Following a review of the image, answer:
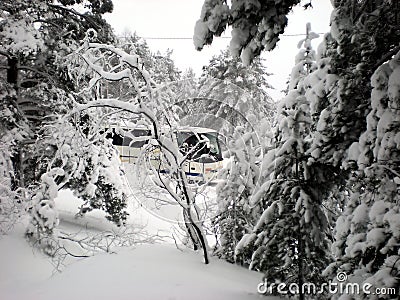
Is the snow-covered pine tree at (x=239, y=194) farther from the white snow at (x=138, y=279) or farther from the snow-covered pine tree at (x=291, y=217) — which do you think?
→ the snow-covered pine tree at (x=291, y=217)

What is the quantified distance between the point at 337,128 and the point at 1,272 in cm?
661

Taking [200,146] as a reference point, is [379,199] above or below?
below

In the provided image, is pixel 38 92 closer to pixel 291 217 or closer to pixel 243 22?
pixel 291 217

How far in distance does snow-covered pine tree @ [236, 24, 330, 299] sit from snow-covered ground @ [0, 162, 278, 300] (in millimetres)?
594

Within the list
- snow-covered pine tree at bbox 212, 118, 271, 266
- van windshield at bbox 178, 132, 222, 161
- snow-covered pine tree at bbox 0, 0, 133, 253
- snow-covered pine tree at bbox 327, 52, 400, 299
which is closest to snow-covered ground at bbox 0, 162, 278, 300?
snow-covered pine tree at bbox 212, 118, 271, 266

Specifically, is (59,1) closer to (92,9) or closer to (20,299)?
(92,9)

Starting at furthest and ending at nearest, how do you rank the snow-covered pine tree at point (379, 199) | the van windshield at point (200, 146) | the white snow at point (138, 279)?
1. the van windshield at point (200, 146)
2. the white snow at point (138, 279)
3. the snow-covered pine tree at point (379, 199)

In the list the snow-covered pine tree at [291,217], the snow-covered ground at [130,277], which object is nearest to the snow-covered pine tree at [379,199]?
the snow-covered pine tree at [291,217]

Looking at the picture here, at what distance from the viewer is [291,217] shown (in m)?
4.47

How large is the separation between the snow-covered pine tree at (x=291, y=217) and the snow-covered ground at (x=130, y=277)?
0.59m

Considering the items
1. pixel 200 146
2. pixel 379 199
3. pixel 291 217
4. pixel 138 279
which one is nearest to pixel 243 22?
pixel 379 199

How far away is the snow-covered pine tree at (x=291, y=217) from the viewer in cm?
436

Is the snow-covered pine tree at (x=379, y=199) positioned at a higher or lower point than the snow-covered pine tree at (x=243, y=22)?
lower

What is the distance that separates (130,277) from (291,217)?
2.53m
